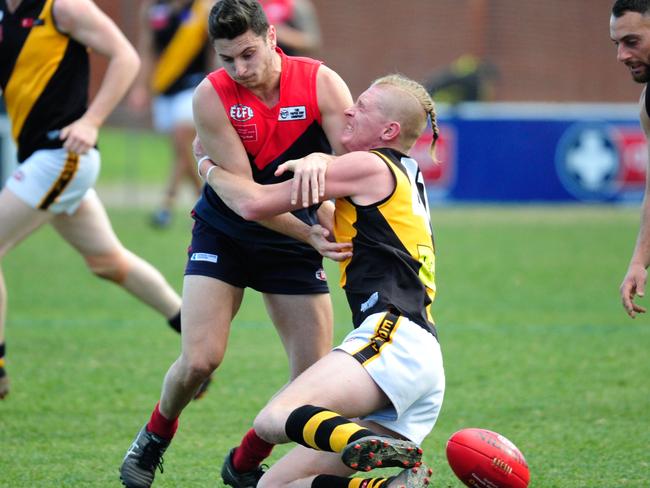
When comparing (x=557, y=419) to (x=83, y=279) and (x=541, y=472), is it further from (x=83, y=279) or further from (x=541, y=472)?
(x=83, y=279)

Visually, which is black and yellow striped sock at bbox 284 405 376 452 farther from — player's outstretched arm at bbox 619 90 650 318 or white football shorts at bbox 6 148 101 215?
white football shorts at bbox 6 148 101 215

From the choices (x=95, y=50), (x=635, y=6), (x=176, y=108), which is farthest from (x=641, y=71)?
(x=176, y=108)

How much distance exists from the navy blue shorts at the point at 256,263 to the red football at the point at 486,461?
3.10 ft

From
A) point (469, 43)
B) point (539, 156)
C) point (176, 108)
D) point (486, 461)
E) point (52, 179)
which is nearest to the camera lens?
point (486, 461)

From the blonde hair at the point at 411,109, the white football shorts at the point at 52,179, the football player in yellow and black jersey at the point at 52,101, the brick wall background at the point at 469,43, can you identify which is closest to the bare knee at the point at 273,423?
the blonde hair at the point at 411,109

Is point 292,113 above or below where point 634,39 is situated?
below

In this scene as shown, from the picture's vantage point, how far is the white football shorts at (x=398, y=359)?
12.9 feet

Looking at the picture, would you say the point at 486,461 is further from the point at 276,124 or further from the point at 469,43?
the point at 469,43

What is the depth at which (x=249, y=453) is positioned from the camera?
4715 mm

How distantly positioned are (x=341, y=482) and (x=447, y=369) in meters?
3.11

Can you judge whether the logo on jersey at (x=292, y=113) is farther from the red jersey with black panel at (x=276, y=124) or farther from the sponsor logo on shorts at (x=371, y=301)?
the sponsor logo on shorts at (x=371, y=301)

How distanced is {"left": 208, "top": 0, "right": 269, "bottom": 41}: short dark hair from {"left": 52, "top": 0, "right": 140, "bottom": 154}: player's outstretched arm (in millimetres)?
1776

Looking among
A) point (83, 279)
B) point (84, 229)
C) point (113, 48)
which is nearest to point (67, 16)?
point (113, 48)

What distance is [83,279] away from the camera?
10.2 metres
